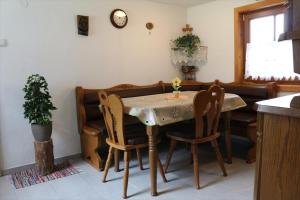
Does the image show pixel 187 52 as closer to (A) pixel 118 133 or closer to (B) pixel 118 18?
(B) pixel 118 18

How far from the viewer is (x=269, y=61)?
3660 mm

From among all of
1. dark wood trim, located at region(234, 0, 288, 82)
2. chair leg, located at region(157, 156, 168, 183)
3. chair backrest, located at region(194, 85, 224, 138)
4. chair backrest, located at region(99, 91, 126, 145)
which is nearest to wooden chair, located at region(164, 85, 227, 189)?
chair backrest, located at region(194, 85, 224, 138)

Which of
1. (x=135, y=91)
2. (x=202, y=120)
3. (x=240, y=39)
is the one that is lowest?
A: (x=202, y=120)

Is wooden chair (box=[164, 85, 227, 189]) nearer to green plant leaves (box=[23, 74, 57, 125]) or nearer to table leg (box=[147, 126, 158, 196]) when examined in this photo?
table leg (box=[147, 126, 158, 196])

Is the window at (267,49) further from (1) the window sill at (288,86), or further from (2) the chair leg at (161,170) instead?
(2) the chair leg at (161,170)

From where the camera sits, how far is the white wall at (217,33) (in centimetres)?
404

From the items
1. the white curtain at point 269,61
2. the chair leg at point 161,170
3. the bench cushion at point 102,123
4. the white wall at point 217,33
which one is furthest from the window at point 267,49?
the chair leg at point 161,170

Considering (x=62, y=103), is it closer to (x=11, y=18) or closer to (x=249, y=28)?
(x=11, y=18)

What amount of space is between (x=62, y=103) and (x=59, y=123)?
10.2 inches

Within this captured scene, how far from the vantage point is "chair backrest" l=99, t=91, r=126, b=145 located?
2.28 metres

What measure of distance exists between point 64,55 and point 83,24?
48cm

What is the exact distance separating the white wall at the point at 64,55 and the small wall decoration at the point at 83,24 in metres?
0.06

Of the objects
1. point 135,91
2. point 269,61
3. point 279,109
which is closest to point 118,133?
point 135,91

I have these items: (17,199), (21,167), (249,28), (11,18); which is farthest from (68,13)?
(249,28)
